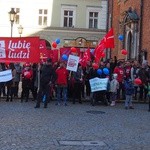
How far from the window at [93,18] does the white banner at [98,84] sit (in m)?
28.4

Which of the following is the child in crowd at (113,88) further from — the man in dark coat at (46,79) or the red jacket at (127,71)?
the man in dark coat at (46,79)


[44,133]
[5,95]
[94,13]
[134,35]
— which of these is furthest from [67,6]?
[44,133]

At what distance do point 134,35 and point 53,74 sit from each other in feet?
45.0

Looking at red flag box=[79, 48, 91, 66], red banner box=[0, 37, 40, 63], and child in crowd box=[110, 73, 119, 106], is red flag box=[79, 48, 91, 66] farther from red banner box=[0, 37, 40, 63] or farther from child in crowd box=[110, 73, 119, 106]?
red banner box=[0, 37, 40, 63]

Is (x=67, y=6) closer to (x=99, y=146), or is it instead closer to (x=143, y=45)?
(x=143, y=45)

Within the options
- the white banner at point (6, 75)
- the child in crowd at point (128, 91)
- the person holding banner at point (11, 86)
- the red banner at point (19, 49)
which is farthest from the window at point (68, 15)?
the child in crowd at point (128, 91)

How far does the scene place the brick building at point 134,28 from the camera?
2831 centimetres

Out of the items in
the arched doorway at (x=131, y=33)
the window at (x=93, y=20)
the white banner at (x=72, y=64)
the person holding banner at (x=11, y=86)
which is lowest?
the person holding banner at (x=11, y=86)

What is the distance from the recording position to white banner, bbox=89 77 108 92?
19.8m

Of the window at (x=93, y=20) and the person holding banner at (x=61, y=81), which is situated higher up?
the window at (x=93, y=20)

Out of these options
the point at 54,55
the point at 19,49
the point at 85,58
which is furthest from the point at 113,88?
the point at 19,49

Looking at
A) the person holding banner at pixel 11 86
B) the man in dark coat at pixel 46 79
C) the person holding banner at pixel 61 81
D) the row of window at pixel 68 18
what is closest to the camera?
the man in dark coat at pixel 46 79

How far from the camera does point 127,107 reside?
1883 cm

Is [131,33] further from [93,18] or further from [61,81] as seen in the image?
[93,18]
